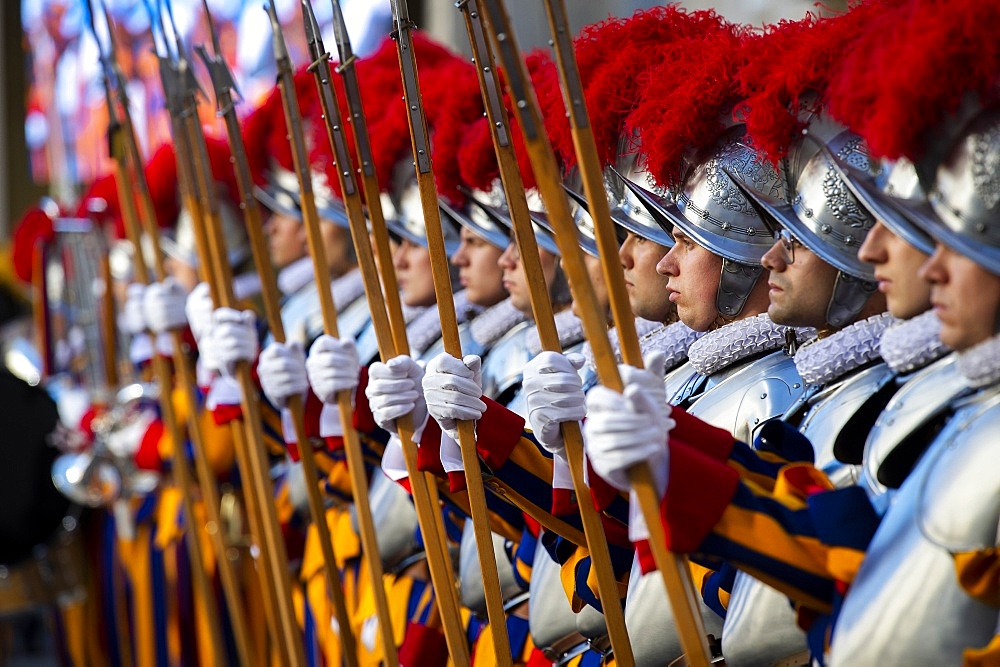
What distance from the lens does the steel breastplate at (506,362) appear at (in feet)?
10.8

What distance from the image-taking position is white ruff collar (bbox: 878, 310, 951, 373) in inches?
79.7

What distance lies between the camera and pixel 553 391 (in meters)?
2.29

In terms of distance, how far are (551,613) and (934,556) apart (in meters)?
1.19

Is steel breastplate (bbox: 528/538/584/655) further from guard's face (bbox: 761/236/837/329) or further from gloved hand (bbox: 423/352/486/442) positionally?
guard's face (bbox: 761/236/837/329)

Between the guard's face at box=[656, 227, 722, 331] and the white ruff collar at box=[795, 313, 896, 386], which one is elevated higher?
the guard's face at box=[656, 227, 722, 331]

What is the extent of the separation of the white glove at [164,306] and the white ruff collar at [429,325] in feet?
3.75

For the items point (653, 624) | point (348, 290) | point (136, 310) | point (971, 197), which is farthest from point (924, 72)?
point (136, 310)

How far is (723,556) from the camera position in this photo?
1.96 meters

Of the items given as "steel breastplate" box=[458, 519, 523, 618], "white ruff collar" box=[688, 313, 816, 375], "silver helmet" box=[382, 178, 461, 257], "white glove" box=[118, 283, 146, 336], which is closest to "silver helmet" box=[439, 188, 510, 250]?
"silver helmet" box=[382, 178, 461, 257]

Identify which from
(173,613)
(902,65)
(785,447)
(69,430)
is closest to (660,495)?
(785,447)

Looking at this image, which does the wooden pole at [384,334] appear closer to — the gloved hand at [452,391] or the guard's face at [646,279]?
the gloved hand at [452,391]

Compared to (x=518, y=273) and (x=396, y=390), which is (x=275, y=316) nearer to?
(x=518, y=273)

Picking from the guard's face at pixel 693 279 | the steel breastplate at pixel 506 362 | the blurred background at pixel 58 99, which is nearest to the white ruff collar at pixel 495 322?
the steel breastplate at pixel 506 362

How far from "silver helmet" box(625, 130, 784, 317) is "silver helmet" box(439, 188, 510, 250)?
2.69 feet
